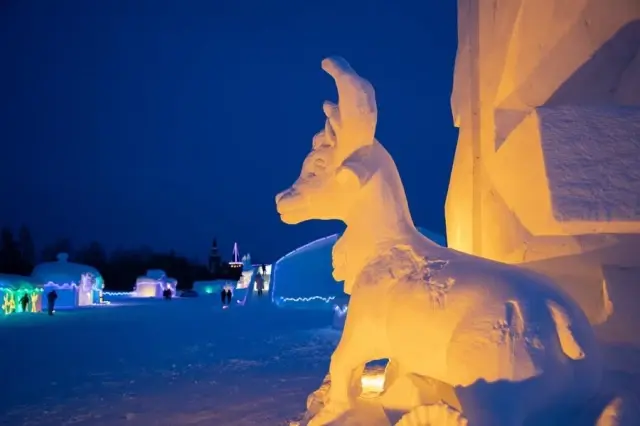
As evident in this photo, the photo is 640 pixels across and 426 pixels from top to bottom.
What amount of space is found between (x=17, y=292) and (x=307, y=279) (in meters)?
10.9

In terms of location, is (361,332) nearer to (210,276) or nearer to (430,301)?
(430,301)

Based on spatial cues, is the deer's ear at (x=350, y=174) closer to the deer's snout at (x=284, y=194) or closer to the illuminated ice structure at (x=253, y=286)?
the deer's snout at (x=284, y=194)

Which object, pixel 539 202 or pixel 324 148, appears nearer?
pixel 539 202

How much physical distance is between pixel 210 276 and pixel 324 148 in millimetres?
56959

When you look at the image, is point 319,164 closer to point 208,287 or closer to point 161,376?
point 161,376

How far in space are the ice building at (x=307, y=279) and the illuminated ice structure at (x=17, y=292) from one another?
30.4 feet

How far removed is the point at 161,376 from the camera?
20.8 feet

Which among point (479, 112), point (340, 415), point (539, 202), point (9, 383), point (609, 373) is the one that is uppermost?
point (479, 112)

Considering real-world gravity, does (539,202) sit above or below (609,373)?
above

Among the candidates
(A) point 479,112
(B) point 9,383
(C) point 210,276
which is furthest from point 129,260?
(A) point 479,112

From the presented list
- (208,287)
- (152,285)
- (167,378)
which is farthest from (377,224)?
(208,287)

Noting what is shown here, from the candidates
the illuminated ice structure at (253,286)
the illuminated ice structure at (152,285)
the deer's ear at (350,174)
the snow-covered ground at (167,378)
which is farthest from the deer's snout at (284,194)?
the illuminated ice structure at (152,285)

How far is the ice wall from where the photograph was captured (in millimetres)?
2457

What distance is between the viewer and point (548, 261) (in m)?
3.26
